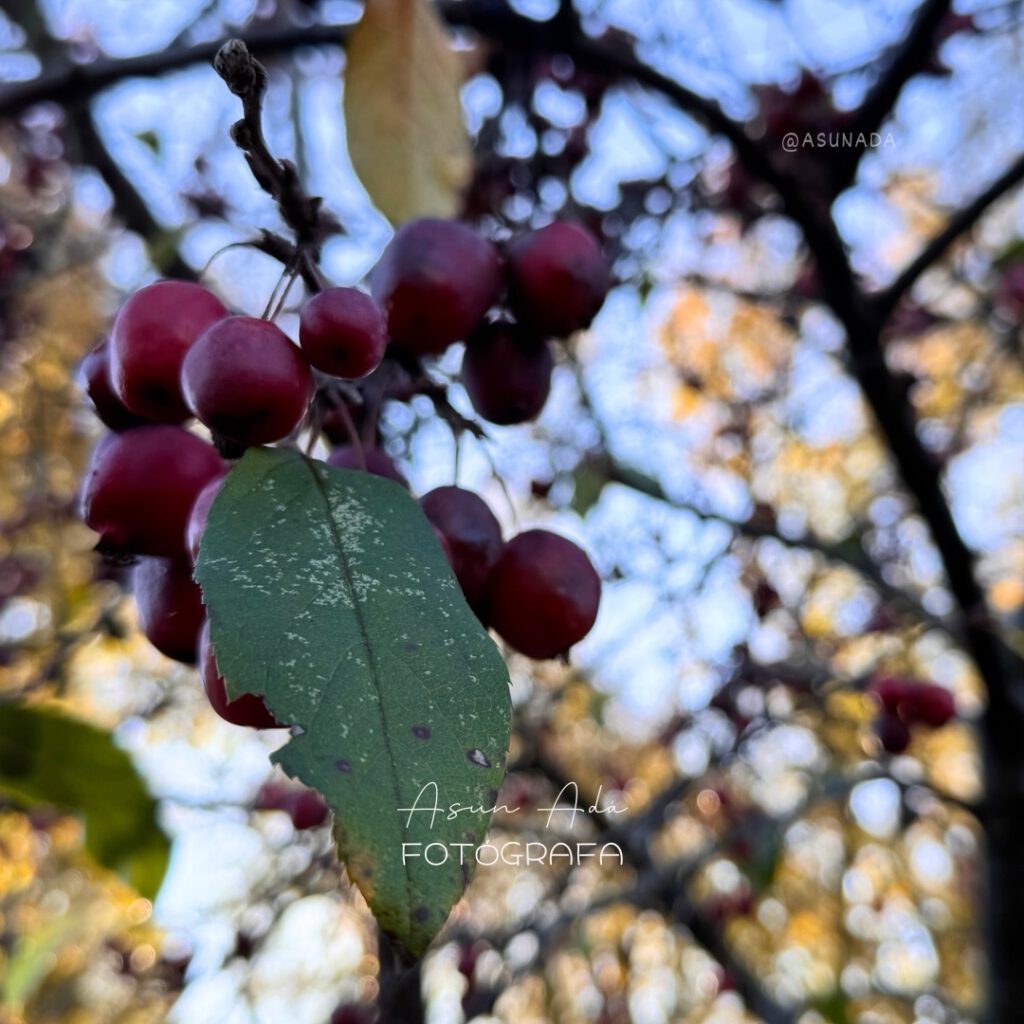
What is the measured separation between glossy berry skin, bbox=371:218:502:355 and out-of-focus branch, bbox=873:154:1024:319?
0.84m

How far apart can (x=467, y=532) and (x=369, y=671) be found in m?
0.15

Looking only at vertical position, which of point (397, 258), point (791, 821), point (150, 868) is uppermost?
point (397, 258)

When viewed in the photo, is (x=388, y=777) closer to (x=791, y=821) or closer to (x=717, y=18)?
(x=791, y=821)

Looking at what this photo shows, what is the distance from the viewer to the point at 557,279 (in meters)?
0.55

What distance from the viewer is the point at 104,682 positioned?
3.76 metres

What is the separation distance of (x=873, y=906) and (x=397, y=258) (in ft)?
14.5

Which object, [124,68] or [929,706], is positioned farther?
[929,706]

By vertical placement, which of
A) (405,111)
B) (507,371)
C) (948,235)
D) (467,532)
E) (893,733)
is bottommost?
(893,733)

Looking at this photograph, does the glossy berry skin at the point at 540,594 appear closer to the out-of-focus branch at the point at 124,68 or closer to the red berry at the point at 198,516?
the red berry at the point at 198,516

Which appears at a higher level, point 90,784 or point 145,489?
point 145,489

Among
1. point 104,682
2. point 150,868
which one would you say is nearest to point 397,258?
point 150,868

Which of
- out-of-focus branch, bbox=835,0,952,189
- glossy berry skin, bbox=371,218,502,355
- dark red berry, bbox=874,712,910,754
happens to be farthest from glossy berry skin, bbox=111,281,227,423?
dark red berry, bbox=874,712,910,754

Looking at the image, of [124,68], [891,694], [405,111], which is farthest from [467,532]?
[891,694]

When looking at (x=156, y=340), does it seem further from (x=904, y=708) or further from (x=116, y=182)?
(x=116, y=182)
